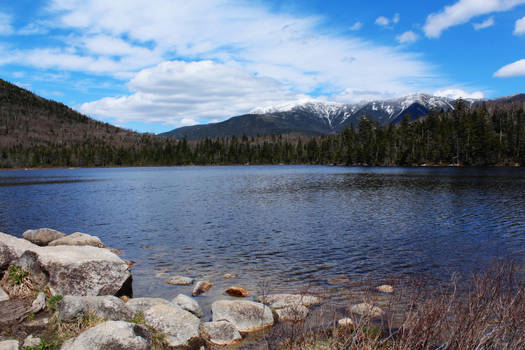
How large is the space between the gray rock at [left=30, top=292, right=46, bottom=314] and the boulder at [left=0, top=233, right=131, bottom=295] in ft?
3.14

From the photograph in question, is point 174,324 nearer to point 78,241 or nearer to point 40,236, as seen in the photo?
point 78,241

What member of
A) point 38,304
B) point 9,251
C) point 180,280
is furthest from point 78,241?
point 38,304

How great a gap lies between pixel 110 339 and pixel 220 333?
4.09m

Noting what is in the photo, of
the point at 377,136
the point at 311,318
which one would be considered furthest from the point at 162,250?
the point at 377,136

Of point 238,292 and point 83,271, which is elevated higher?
point 83,271

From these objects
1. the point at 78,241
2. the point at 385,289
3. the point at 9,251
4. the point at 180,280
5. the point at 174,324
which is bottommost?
the point at 180,280

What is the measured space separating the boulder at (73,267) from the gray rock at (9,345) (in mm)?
4175

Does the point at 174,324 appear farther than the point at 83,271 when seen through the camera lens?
No

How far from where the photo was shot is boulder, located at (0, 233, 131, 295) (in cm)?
1328

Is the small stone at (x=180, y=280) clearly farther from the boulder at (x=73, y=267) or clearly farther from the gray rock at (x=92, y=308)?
the gray rock at (x=92, y=308)

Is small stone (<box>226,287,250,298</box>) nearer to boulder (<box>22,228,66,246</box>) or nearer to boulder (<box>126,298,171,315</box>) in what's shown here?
boulder (<box>126,298,171,315</box>)

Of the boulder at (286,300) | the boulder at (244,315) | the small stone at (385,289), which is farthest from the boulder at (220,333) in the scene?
the small stone at (385,289)

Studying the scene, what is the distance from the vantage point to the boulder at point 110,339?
327 inches

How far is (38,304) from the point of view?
11.6 metres
